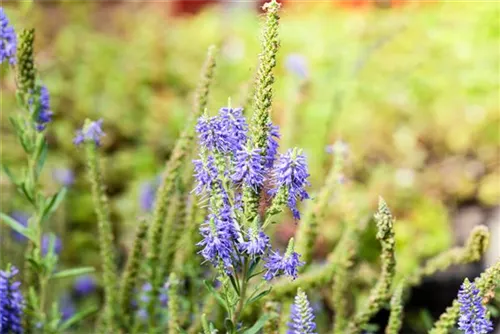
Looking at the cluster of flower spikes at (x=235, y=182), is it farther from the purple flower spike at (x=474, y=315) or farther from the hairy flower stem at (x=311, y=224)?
the hairy flower stem at (x=311, y=224)

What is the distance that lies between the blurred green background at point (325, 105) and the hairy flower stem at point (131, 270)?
1104 millimetres

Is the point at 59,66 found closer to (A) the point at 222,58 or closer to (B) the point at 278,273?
(A) the point at 222,58

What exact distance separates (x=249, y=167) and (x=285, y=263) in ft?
0.49

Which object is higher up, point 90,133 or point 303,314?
point 90,133

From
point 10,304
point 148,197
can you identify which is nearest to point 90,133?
point 10,304

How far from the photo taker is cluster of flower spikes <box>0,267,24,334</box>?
1.33 m

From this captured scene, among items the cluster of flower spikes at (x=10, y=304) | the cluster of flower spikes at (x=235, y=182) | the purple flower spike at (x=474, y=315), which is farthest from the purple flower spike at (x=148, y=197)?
the purple flower spike at (x=474, y=315)

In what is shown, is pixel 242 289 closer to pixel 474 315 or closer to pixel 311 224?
pixel 474 315

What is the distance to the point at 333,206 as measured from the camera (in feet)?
10.5

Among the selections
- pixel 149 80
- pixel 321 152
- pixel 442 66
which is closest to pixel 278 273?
pixel 321 152

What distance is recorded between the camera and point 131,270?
1644mm

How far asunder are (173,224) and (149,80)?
2.74 m

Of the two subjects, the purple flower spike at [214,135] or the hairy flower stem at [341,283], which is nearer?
the purple flower spike at [214,135]

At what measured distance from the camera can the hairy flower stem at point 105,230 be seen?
5.24 ft
